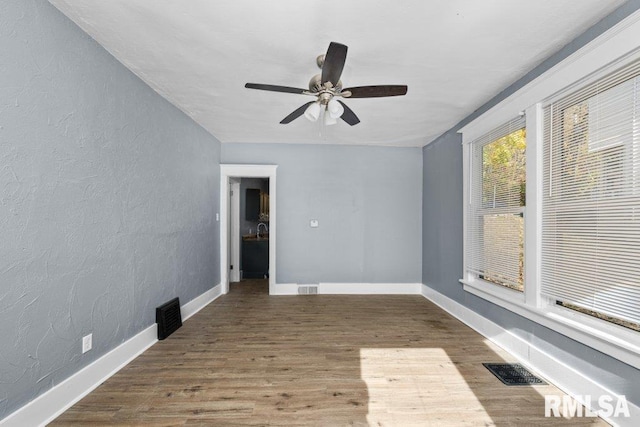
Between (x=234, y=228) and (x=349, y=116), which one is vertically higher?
(x=349, y=116)

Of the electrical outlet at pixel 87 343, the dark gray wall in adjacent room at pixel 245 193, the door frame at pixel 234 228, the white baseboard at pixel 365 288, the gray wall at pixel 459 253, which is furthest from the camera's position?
the dark gray wall in adjacent room at pixel 245 193

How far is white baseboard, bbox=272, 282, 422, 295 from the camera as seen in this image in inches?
198

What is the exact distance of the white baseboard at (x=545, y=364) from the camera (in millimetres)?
1896

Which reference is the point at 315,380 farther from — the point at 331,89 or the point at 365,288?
the point at 365,288

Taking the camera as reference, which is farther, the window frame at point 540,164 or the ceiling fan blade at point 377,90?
the ceiling fan blade at point 377,90

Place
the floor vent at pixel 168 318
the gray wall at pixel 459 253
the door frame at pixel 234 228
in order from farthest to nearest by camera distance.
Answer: the door frame at pixel 234 228, the floor vent at pixel 168 318, the gray wall at pixel 459 253

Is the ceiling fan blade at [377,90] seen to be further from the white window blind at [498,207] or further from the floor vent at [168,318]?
the floor vent at [168,318]

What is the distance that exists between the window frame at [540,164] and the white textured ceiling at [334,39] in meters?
0.19

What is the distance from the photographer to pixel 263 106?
3.38m

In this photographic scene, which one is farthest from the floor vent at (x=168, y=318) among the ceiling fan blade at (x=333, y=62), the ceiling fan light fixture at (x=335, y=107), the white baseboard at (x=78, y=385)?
the ceiling fan blade at (x=333, y=62)

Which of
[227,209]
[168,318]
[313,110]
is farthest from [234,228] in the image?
[313,110]

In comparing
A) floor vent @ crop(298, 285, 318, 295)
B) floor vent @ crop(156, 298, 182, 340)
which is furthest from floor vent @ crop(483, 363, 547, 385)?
floor vent @ crop(156, 298, 182, 340)

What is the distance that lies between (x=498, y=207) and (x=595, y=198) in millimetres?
1114

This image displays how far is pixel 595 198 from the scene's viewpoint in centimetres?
200
